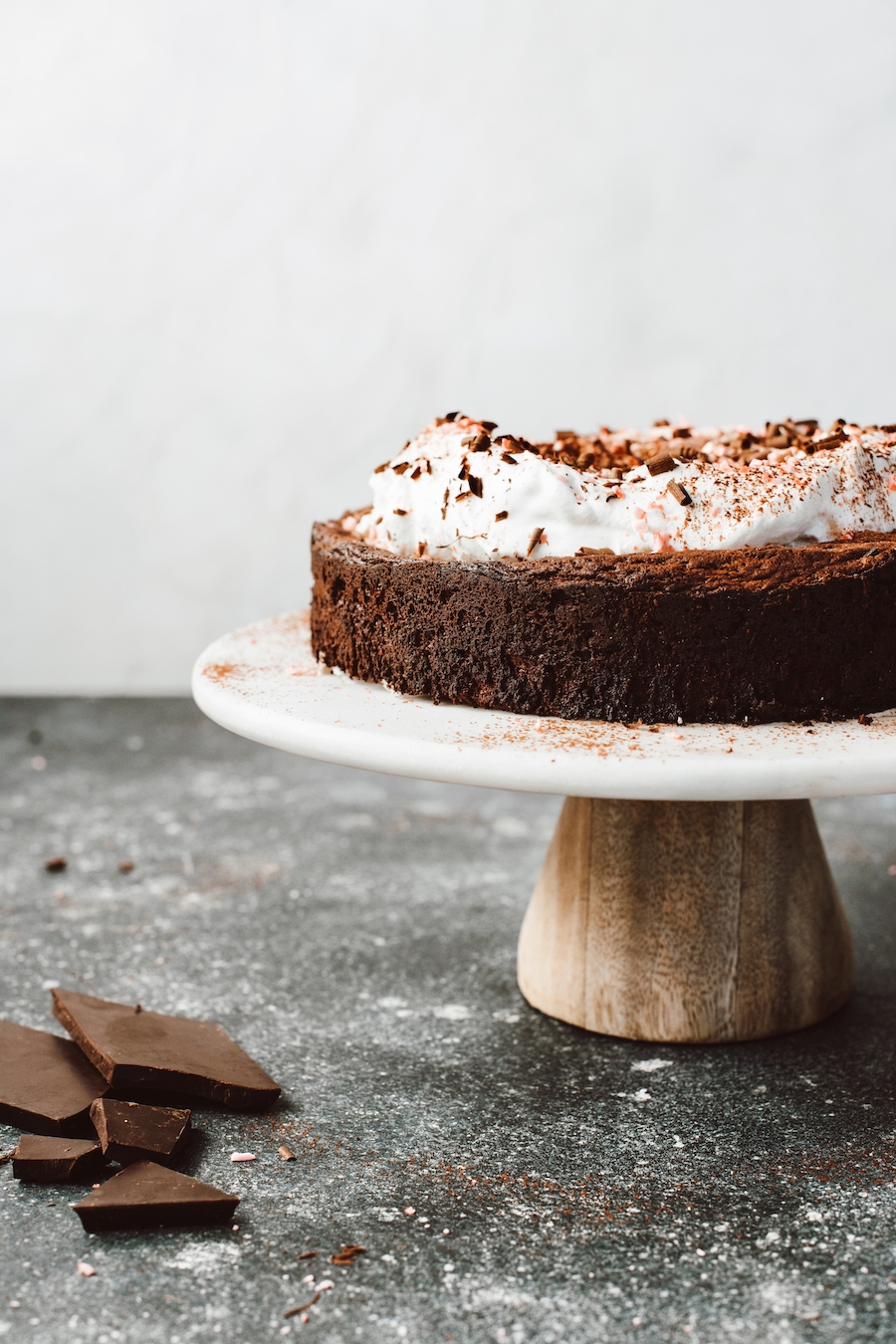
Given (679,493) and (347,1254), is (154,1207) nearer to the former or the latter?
(347,1254)

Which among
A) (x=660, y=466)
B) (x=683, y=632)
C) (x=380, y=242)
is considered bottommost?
(x=683, y=632)

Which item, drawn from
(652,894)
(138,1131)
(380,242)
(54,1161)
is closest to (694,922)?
(652,894)

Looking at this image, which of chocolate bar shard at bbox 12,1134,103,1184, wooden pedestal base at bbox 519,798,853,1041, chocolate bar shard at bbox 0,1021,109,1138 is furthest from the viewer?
wooden pedestal base at bbox 519,798,853,1041

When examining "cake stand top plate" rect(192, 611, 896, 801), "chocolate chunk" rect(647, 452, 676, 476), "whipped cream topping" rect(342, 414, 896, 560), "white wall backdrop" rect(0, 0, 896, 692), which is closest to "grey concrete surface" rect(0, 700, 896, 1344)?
"cake stand top plate" rect(192, 611, 896, 801)

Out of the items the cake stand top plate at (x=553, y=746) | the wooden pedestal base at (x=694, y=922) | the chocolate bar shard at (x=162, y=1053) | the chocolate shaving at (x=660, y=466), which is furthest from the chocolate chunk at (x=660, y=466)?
the chocolate bar shard at (x=162, y=1053)

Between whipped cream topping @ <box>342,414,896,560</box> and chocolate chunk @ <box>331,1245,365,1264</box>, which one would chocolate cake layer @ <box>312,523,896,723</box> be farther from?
chocolate chunk @ <box>331,1245,365,1264</box>

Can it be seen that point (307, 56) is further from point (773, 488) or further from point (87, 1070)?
point (87, 1070)
